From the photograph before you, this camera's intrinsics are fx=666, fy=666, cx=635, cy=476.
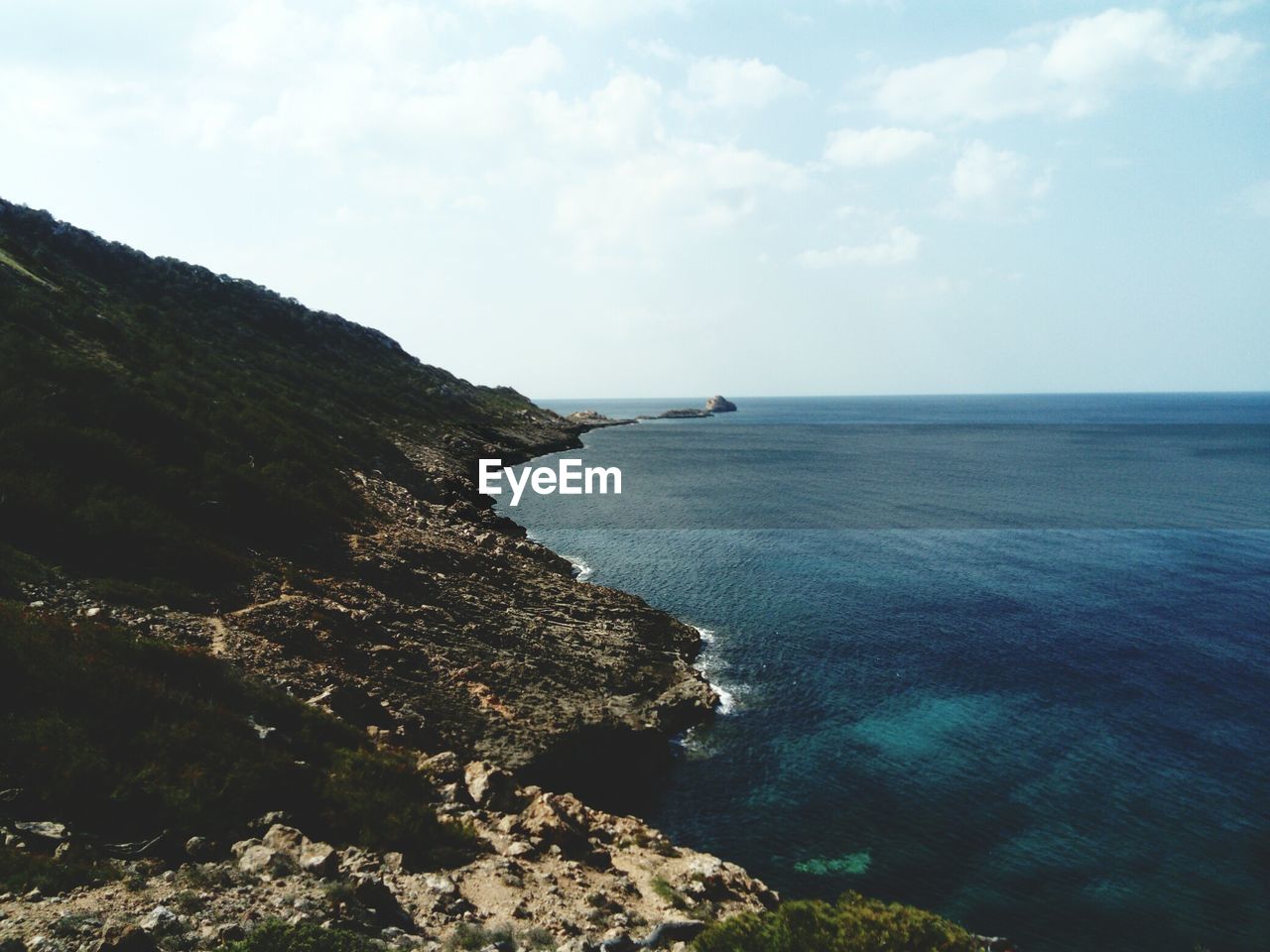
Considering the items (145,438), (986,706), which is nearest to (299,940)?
(145,438)

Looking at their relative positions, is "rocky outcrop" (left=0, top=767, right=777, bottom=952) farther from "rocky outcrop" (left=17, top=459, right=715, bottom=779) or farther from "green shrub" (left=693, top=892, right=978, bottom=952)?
"rocky outcrop" (left=17, top=459, right=715, bottom=779)

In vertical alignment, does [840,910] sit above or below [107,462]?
below

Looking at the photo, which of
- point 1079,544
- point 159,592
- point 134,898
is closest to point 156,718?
point 134,898

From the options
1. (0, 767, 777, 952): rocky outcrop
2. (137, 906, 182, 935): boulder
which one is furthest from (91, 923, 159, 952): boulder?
(137, 906, 182, 935): boulder

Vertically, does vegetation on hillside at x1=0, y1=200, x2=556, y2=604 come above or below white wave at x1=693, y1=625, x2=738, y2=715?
above

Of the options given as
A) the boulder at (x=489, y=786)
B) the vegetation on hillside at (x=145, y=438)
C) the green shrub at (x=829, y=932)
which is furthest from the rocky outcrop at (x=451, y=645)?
the green shrub at (x=829, y=932)

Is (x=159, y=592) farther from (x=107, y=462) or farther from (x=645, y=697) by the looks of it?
(x=645, y=697)

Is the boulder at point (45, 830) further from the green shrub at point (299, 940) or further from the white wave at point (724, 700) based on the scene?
the white wave at point (724, 700)

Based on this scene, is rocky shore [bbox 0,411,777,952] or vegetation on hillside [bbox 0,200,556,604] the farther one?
vegetation on hillside [bbox 0,200,556,604]
